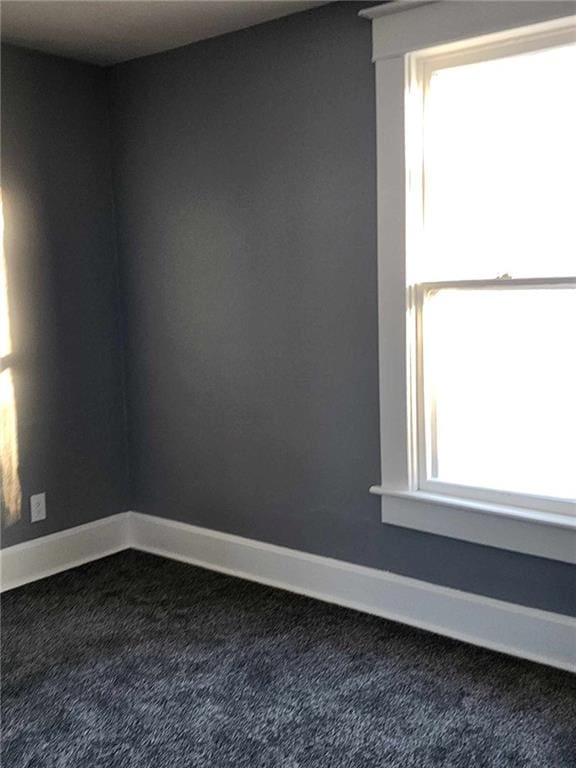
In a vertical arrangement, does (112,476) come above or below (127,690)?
above

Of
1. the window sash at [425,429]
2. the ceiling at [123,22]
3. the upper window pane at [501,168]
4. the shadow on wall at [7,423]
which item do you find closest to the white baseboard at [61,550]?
the shadow on wall at [7,423]

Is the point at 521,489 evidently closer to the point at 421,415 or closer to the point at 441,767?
the point at 421,415

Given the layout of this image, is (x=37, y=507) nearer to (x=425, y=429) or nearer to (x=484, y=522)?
(x=425, y=429)

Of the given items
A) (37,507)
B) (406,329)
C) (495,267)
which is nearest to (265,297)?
(406,329)

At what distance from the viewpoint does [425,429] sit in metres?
3.09

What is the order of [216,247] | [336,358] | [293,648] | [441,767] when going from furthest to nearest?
[216,247] → [336,358] → [293,648] → [441,767]

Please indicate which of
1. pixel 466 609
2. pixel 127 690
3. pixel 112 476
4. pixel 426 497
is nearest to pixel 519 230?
pixel 426 497

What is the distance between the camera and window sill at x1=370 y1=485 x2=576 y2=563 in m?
2.77

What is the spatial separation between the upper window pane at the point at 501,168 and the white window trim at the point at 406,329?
4.5 inches

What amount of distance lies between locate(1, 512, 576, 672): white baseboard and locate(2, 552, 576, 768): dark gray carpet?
70 millimetres

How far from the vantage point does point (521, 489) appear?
290 centimetres

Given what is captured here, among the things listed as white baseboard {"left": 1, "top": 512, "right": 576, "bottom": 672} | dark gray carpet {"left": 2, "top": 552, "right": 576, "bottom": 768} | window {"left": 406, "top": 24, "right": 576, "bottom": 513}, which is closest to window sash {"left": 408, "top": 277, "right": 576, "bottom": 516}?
window {"left": 406, "top": 24, "right": 576, "bottom": 513}

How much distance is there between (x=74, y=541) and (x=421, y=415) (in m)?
1.78

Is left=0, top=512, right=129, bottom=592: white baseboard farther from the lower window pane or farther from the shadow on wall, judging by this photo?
the lower window pane
